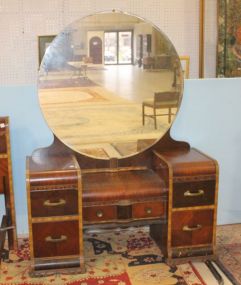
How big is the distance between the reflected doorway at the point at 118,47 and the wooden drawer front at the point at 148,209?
823 millimetres

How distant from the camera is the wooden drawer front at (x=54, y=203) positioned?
2141 mm

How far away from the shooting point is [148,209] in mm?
2283

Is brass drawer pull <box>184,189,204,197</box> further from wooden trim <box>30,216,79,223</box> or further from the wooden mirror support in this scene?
the wooden mirror support

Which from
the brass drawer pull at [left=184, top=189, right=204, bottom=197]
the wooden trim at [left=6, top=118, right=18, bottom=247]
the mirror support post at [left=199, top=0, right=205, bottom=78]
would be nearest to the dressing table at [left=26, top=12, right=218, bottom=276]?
the brass drawer pull at [left=184, top=189, right=204, bottom=197]

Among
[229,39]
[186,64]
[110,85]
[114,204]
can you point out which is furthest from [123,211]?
[229,39]

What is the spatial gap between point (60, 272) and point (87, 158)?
64 centimetres

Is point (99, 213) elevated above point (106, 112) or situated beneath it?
situated beneath

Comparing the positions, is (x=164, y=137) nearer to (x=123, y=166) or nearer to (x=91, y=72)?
(x=123, y=166)

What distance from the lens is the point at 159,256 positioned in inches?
96.3

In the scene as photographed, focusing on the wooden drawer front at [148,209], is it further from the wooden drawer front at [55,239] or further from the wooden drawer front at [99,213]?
the wooden drawer front at [55,239]

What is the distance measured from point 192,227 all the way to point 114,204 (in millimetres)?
458

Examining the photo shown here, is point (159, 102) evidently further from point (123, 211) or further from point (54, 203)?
point (54, 203)

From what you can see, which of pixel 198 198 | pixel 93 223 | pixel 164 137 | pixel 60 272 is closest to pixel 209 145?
pixel 164 137

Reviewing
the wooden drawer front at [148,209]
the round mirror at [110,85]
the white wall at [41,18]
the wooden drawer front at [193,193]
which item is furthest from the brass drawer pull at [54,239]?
the white wall at [41,18]
